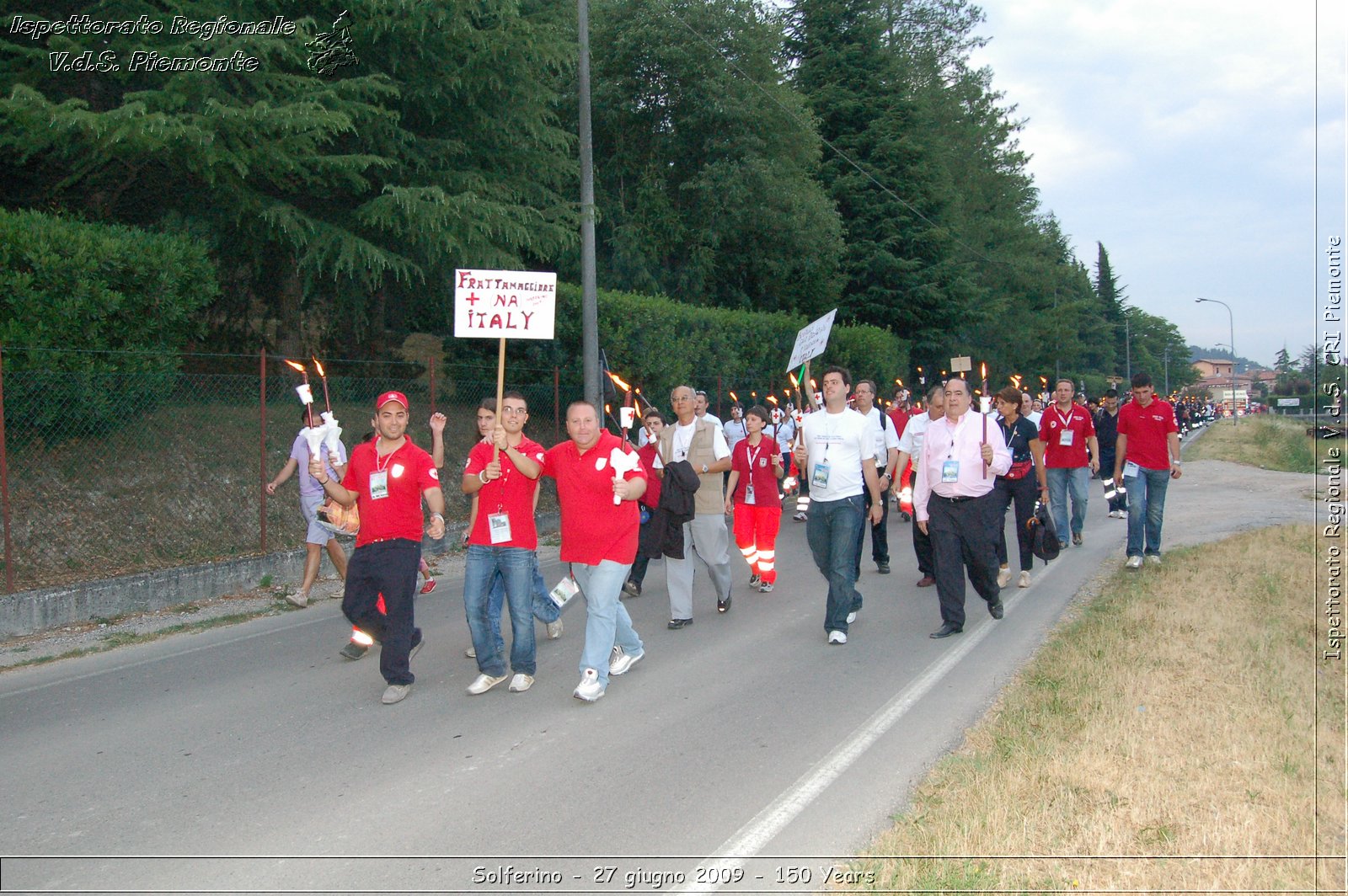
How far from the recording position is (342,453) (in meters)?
9.17

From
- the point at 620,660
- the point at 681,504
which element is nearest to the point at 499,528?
the point at 620,660

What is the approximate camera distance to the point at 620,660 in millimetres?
6977

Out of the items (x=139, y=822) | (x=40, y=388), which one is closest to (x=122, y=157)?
(x=40, y=388)

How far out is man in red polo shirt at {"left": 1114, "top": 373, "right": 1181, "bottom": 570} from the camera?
10.5 metres

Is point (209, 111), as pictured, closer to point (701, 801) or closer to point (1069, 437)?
point (701, 801)

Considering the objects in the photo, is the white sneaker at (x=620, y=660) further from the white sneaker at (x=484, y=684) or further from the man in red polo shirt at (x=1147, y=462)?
the man in red polo shirt at (x=1147, y=462)

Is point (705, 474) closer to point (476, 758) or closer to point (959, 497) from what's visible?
point (959, 497)

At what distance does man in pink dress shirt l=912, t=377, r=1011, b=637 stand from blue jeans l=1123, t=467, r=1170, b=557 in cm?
323

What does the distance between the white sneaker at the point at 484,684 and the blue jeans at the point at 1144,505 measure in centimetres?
706

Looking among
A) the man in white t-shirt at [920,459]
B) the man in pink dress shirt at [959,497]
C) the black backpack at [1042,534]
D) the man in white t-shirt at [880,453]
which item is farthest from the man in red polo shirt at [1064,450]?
the man in pink dress shirt at [959,497]

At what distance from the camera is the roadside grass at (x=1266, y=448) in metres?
29.7

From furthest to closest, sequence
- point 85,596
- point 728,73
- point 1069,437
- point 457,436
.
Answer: point 728,73
point 457,436
point 1069,437
point 85,596

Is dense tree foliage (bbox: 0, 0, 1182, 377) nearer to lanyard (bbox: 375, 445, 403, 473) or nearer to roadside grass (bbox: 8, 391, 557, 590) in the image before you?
roadside grass (bbox: 8, 391, 557, 590)

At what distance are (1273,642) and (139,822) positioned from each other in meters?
7.13
